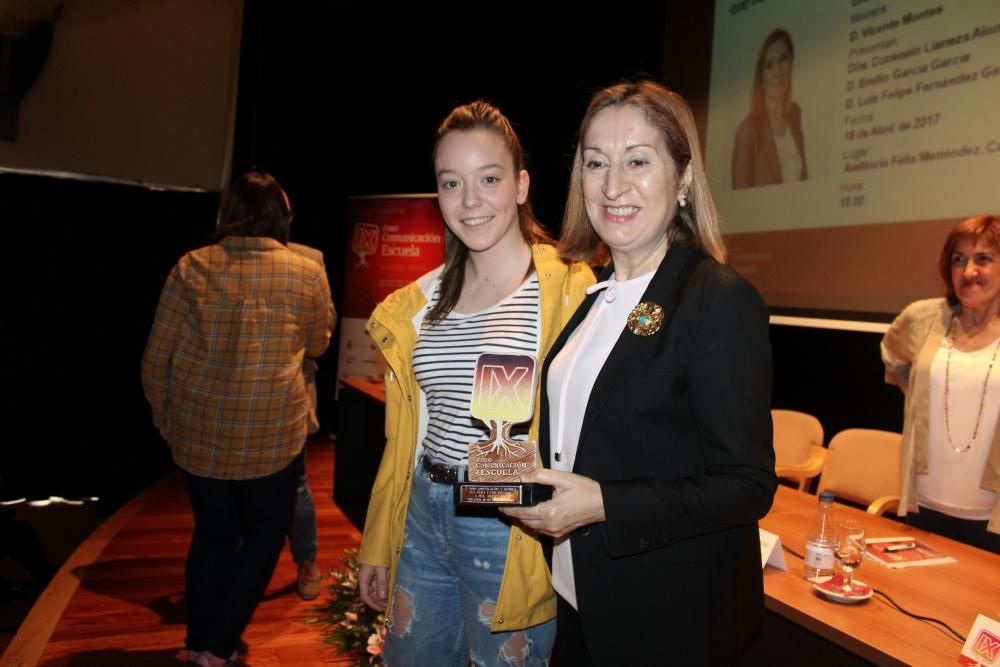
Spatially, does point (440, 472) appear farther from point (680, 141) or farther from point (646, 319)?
point (680, 141)

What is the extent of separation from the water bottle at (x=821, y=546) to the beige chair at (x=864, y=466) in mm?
1371

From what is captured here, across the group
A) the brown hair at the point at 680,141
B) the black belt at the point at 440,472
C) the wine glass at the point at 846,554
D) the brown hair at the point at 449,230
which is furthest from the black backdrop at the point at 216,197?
the brown hair at the point at 680,141

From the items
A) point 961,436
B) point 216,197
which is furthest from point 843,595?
point 216,197

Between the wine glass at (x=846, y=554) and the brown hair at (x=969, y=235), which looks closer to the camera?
the wine glass at (x=846, y=554)

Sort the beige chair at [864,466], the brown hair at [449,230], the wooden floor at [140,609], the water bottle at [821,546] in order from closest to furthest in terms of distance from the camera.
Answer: the brown hair at [449,230] < the water bottle at [821,546] < the wooden floor at [140,609] < the beige chair at [864,466]

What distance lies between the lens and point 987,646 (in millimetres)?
1347

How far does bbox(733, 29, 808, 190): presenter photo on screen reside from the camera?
3.86m

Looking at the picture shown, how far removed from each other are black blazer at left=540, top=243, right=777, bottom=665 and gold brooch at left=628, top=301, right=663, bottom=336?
11 mm

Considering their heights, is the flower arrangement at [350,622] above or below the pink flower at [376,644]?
below

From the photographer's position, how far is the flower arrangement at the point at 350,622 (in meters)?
2.81

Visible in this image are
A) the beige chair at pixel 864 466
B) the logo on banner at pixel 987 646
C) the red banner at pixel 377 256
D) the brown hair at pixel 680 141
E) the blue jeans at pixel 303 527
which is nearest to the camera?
the brown hair at pixel 680 141

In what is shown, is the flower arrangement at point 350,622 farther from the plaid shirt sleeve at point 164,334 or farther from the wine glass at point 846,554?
the wine glass at point 846,554

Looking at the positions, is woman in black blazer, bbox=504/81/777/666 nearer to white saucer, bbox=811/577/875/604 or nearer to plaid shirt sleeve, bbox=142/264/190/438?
white saucer, bbox=811/577/875/604

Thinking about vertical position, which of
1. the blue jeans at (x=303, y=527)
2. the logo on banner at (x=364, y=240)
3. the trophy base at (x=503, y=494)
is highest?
the logo on banner at (x=364, y=240)
